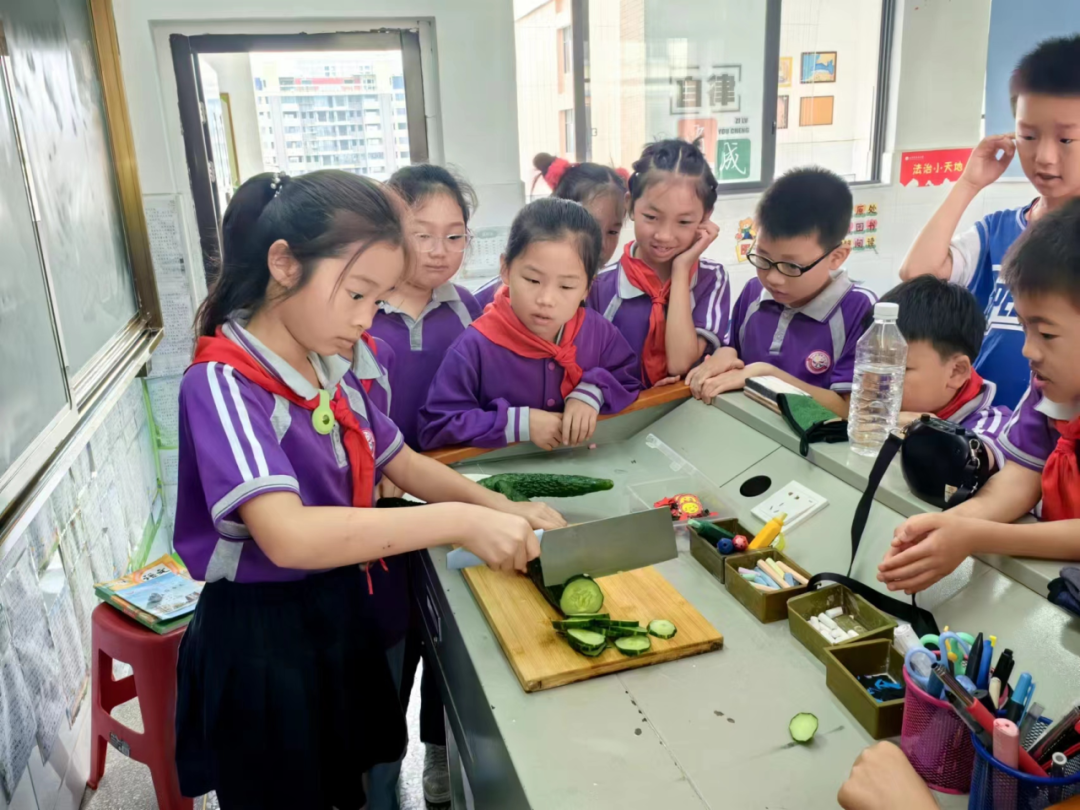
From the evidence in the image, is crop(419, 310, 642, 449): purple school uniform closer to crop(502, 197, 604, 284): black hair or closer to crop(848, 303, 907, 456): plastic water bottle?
crop(502, 197, 604, 284): black hair

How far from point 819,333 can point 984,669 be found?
3.69 feet

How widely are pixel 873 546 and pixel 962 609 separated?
0.48 feet

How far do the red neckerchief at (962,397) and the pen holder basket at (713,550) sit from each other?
1.76ft

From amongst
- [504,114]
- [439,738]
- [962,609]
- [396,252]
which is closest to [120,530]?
[439,738]

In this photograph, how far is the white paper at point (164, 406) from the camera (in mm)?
3012

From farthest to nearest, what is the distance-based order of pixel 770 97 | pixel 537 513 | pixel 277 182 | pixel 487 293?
pixel 770 97 → pixel 487 293 → pixel 537 513 → pixel 277 182

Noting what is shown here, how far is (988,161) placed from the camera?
1.94 m

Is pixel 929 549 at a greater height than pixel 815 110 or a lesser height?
lesser

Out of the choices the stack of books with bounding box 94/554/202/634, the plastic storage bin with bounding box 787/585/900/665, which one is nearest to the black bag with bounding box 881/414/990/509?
the plastic storage bin with bounding box 787/585/900/665

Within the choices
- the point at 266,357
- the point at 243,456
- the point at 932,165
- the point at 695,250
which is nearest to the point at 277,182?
the point at 266,357

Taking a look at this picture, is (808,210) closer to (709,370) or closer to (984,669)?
(709,370)

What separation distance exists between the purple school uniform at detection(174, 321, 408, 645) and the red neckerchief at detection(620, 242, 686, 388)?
870 mm

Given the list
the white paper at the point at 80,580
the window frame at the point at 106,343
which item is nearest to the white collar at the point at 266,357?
the window frame at the point at 106,343

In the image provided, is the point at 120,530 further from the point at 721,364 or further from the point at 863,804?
the point at 863,804
